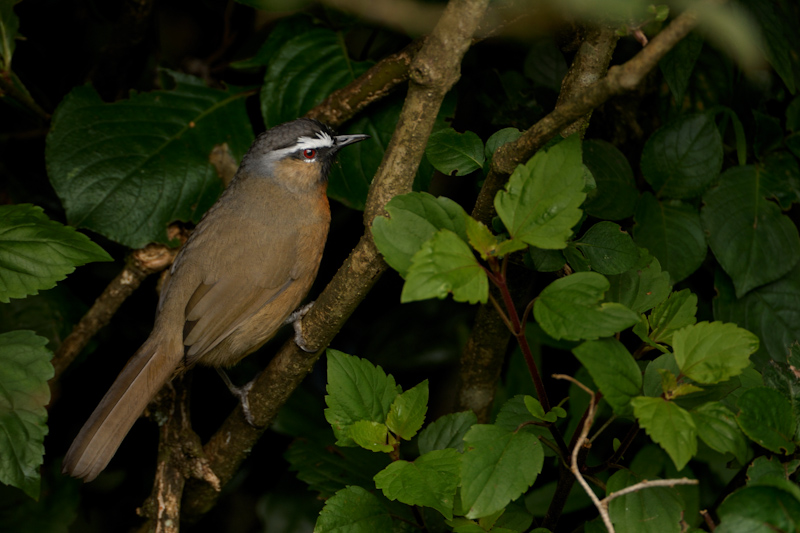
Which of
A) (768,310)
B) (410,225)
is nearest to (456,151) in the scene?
(410,225)

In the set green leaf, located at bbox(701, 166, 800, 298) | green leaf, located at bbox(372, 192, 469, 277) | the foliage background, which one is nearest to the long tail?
the foliage background

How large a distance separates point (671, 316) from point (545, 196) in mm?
571

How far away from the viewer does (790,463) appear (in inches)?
62.7

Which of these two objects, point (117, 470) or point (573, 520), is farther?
point (117, 470)

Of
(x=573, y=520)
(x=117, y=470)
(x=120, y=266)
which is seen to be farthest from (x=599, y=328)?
(x=117, y=470)

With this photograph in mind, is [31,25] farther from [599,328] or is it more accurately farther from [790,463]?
[790,463]

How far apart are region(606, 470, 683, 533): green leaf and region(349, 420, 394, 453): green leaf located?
607 millimetres

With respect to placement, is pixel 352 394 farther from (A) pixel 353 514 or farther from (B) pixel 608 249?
(B) pixel 608 249

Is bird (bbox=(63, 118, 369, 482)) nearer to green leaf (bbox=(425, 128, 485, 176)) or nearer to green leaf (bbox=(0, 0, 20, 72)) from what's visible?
green leaf (bbox=(425, 128, 485, 176))

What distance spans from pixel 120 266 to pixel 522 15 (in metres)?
2.37

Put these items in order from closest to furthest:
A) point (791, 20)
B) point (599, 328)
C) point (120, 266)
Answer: point (599, 328) → point (791, 20) → point (120, 266)

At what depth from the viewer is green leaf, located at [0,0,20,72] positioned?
2.87 meters

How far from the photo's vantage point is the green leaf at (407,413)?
1818mm

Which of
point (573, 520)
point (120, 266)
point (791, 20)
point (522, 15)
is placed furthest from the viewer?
point (120, 266)
